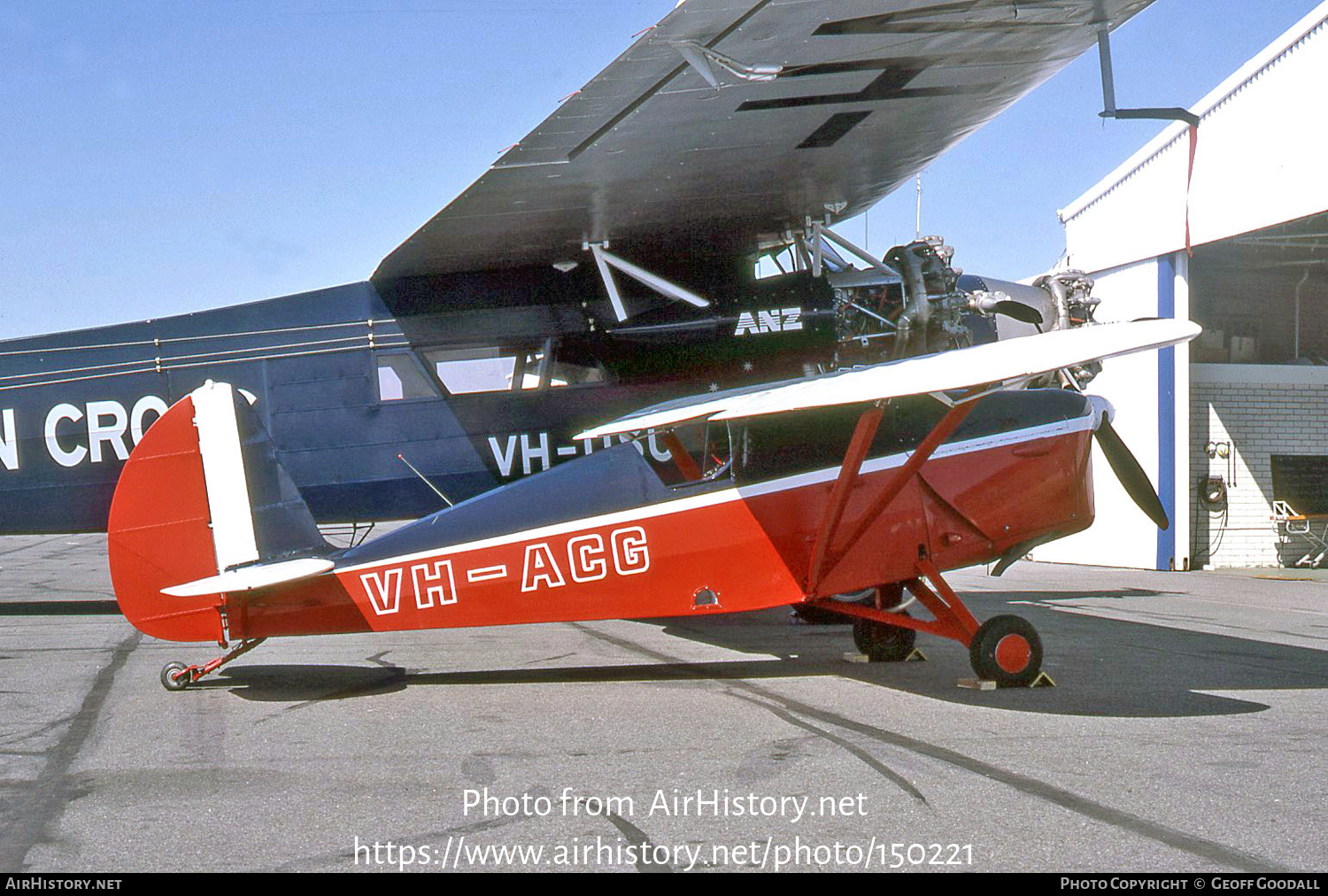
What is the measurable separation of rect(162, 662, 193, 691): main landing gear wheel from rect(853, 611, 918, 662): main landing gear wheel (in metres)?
4.57

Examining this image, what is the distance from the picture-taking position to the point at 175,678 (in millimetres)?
6742

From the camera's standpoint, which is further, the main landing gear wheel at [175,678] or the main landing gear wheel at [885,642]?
the main landing gear wheel at [885,642]

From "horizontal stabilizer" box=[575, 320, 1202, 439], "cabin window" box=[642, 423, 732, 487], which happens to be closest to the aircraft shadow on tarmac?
"cabin window" box=[642, 423, 732, 487]

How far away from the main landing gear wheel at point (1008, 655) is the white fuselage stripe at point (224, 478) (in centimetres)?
449

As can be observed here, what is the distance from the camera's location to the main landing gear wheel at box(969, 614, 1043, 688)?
21.6ft

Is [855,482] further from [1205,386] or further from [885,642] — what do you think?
[1205,386]

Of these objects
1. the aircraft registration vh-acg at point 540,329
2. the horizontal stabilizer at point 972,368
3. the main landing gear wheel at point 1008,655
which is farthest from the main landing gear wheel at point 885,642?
the aircraft registration vh-acg at point 540,329

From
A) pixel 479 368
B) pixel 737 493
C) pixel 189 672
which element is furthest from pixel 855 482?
pixel 189 672

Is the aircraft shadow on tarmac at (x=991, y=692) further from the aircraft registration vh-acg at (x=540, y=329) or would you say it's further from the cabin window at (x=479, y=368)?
the cabin window at (x=479, y=368)

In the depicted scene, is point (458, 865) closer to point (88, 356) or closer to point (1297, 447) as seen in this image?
point (88, 356)

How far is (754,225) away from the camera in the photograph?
988cm

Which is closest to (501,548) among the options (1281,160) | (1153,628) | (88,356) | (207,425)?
(207,425)

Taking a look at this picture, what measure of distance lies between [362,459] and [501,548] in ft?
11.0

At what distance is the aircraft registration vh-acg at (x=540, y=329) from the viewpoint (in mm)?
8727
